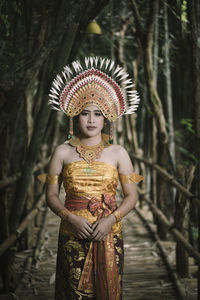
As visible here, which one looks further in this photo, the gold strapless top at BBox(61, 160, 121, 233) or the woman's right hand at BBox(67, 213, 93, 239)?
the gold strapless top at BBox(61, 160, 121, 233)

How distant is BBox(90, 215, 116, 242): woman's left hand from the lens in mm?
1496

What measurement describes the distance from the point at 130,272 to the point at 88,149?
1.63m

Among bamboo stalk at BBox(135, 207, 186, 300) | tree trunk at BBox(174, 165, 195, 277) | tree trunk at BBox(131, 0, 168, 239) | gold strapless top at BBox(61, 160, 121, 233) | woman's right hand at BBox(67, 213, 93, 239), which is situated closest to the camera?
woman's right hand at BBox(67, 213, 93, 239)

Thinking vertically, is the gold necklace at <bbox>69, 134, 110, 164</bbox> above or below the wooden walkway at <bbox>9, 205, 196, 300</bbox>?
above

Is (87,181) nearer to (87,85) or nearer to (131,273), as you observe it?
(87,85)

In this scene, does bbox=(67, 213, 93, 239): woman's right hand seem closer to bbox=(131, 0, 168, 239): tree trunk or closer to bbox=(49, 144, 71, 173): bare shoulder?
bbox=(49, 144, 71, 173): bare shoulder

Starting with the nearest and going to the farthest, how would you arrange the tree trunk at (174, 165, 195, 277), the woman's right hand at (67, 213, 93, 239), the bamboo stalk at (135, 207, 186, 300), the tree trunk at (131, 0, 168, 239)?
the woman's right hand at (67, 213, 93, 239), the bamboo stalk at (135, 207, 186, 300), the tree trunk at (174, 165, 195, 277), the tree trunk at (131, 0, 168, 239)

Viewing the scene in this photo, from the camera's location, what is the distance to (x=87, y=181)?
62.9 inches

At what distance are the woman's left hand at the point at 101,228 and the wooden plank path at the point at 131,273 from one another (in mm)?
1134

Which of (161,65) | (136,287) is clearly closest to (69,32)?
(136,287)

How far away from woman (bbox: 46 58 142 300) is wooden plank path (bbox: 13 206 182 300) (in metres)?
0.95

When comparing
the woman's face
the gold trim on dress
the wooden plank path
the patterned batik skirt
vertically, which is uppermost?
the woman's face

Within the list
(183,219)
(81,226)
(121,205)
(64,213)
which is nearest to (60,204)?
(64,213)

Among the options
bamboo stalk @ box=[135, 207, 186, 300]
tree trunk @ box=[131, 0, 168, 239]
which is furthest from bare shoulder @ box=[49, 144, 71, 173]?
tree trunk @ box=[131, 0, 168, 239]
